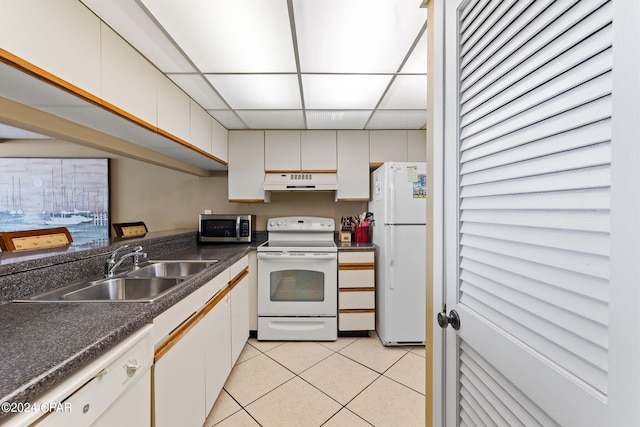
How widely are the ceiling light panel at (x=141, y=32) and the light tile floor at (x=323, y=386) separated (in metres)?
2.25

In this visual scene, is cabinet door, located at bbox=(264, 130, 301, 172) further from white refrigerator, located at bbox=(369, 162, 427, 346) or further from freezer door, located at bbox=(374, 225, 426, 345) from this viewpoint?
freezer door, located at bbox=(374, 225, 426, 345)

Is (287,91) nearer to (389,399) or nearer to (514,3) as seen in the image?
(514,3)

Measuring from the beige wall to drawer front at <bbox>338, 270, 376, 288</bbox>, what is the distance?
2.91 ft

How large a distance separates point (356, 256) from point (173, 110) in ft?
6.61

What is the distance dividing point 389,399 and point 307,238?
1.80 metres

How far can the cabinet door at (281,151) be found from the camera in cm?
308

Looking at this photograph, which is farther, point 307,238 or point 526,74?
point 307,238

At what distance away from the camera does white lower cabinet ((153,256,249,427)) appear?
3.77 ft

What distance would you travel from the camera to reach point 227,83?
6.66 ft

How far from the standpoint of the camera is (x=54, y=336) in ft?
2.69

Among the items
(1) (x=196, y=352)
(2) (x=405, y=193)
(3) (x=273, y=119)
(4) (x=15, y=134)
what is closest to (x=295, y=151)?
(3) (x=273, y=119)

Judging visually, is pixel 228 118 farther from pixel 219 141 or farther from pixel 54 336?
pixel 54 336

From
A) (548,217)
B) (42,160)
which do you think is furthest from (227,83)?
(42,160)

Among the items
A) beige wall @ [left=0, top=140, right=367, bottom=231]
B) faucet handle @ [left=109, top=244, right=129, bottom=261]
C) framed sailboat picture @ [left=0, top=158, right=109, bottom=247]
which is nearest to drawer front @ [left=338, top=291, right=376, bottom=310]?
A: beige wall @ [left=0, top=140, right=367, bottom=231]
